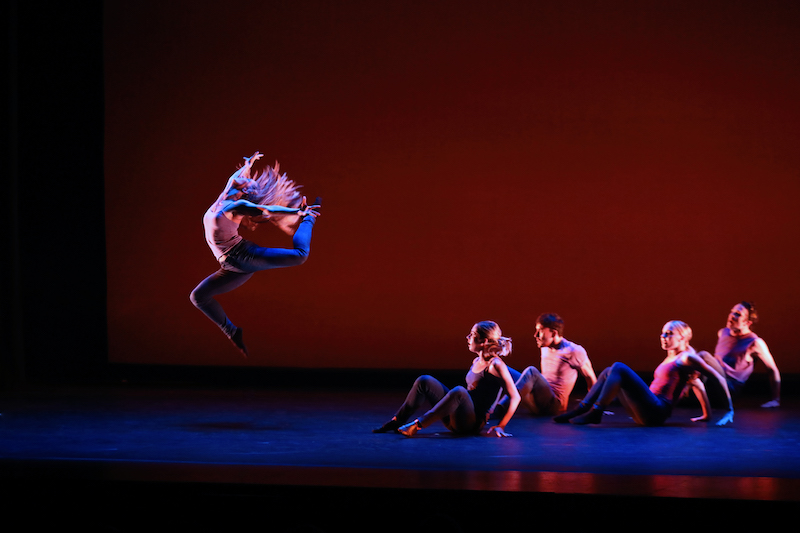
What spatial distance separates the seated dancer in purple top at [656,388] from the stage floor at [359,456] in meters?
0.10

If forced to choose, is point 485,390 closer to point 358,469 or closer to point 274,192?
point 358,469

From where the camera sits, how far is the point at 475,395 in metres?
4.34

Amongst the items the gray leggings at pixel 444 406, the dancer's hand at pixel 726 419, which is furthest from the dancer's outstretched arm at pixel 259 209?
the dancer's hand at pixel 726 419

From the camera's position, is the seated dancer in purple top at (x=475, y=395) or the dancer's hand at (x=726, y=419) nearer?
the seated dancer in purple top at (x=475, y=395)

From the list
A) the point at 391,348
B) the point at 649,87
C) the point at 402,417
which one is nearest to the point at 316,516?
the point at 402,417

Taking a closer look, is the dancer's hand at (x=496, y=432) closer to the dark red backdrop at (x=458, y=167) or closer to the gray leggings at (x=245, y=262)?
the gray leggings at (x=245, y=262)

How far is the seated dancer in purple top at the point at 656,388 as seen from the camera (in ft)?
14.7

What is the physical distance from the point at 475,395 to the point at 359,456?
903mm

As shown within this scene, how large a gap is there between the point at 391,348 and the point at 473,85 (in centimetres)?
217

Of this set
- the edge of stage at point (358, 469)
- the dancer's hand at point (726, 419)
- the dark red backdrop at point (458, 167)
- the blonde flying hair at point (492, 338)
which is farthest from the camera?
the dark red backdrop at point (458, 167)

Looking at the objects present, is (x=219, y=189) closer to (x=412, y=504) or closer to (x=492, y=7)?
(x=492, y=7)

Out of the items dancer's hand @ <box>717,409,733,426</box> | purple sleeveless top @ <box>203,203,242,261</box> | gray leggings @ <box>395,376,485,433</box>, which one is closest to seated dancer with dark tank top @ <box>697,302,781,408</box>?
dancer's hand @ <box>717,409,733,426</box>

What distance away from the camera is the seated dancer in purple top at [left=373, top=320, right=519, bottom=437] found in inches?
166

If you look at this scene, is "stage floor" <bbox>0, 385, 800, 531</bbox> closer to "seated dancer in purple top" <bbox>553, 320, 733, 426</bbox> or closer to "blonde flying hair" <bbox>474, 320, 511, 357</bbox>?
"seated dancer in purple top" <bbox>553, 320, 733, 426</bbox>
